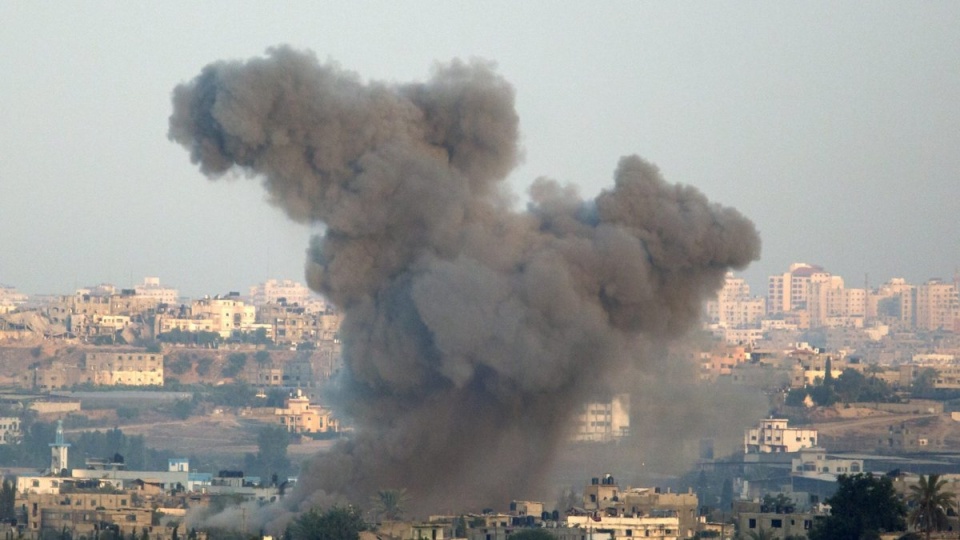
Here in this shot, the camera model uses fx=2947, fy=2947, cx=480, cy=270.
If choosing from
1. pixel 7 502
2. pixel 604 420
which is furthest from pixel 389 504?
pixel 604 420

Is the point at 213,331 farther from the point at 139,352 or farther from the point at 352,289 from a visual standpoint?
the point at 352,289

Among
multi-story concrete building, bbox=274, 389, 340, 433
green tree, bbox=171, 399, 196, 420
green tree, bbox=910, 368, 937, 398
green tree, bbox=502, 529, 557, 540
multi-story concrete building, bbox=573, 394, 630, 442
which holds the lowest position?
green tree, bbox=502, 529, 557, 540

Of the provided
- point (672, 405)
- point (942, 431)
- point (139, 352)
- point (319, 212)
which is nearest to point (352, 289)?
point (319, 212)

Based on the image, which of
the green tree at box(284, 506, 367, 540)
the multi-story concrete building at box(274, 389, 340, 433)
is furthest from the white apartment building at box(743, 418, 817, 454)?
the green tree at box(284, 506, 367, 540)

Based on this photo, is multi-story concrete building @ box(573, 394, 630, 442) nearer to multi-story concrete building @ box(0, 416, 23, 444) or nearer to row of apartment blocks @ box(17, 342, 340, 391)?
multi-story concrete building @ box(0, 416, 23, 444)

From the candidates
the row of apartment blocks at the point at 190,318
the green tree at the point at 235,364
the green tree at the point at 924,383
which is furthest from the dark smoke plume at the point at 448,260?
the row of apartment blocks at the point at 190,318

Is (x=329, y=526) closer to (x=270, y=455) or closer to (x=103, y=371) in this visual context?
(x=270, y=455)
